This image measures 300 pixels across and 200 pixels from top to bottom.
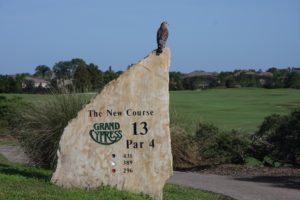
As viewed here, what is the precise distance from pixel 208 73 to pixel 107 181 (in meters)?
61.8

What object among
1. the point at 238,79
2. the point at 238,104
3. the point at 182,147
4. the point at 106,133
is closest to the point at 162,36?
the point at 106,133

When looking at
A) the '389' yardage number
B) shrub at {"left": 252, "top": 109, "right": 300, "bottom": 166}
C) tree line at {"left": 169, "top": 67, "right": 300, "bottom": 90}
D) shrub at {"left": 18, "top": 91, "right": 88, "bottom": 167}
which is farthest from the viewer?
tree line at {"left": 169, "top": 67, "right": 300, "bottom": 90}

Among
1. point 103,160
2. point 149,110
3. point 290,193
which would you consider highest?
point 149,110

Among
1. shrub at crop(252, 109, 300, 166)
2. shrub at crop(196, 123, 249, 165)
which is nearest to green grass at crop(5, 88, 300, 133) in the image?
shrub at crop(252, 109, 300, 166)

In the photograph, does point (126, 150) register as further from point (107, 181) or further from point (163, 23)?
point (163, 23)

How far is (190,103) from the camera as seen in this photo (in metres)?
45.3

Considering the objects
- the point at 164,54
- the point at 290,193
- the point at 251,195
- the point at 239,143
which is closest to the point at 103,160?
the point at 164,54

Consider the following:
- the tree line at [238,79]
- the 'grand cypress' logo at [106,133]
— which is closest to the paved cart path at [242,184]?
the 'grand cypress' logo at [106,133]

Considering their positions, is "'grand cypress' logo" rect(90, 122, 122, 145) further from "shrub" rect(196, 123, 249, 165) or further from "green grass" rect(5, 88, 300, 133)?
"green grass" rect(5, 88, 300, 133)

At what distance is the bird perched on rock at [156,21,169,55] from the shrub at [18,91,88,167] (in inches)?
149

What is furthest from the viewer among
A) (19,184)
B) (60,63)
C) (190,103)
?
(190,103)

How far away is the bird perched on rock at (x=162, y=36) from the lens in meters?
10.5

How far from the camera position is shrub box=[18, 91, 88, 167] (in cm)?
1371

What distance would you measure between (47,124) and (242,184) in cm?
456
